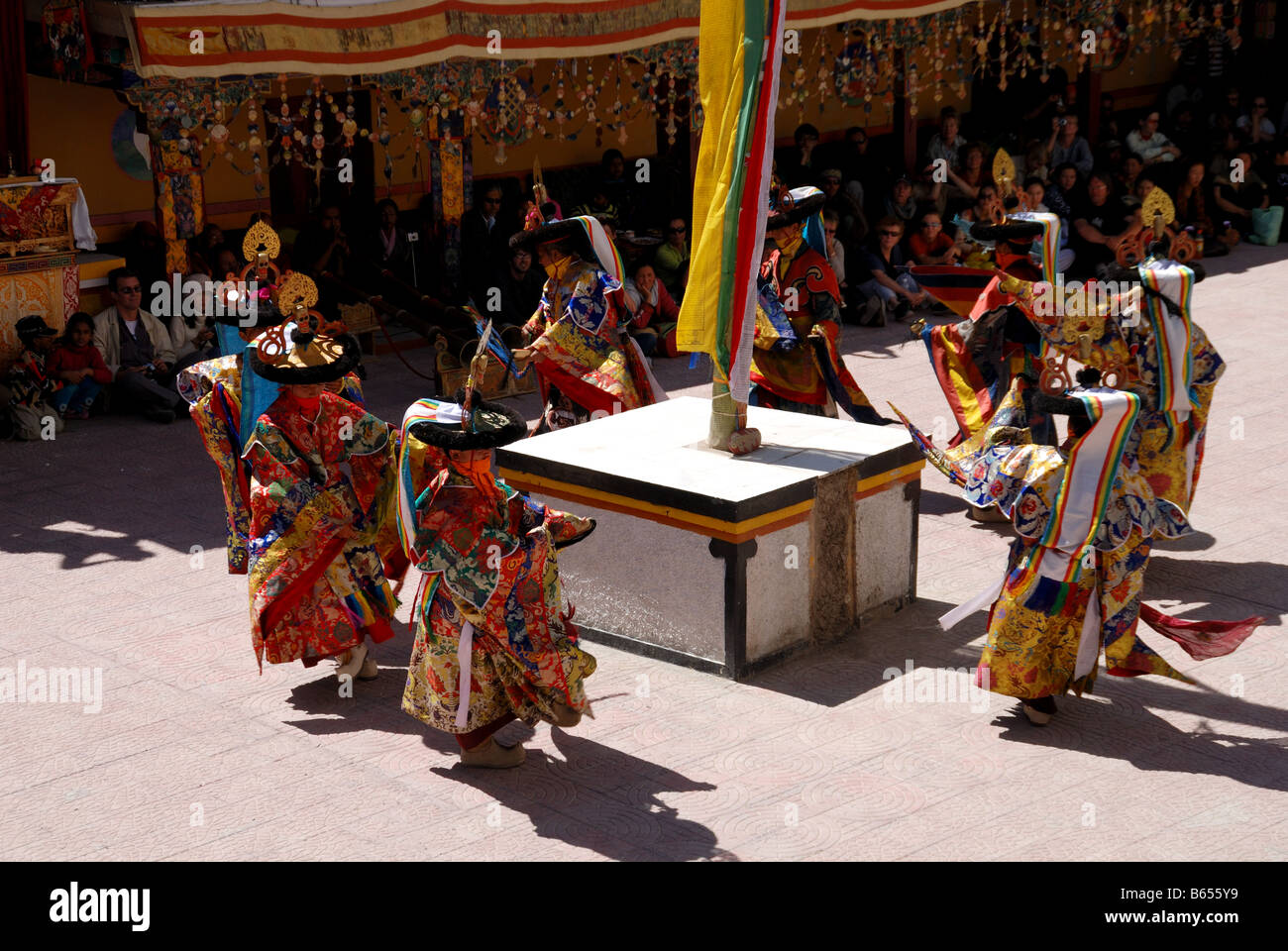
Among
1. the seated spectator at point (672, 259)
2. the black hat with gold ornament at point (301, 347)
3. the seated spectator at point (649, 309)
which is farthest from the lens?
the seated spectator at point (672, 259)

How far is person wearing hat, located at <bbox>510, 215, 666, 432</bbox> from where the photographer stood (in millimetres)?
8812

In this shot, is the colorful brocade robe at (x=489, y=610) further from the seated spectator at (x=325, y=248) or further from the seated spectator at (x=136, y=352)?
the seated spectator at (x=325, y=248)

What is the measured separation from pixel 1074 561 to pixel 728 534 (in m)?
1.39

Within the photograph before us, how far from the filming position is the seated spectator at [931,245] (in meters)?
14.5

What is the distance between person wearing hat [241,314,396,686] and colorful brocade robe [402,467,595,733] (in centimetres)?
68

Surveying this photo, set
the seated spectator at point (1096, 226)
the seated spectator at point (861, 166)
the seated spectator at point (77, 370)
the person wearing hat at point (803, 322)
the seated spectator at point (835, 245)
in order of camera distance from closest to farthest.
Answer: the person wearing hat at point (803, 322)
the seated spectator at point (77, 370)
the seated spectator at point (835, 245)
the seated spectator at point (1096, 226)
the seated spectator at point (861, 166)

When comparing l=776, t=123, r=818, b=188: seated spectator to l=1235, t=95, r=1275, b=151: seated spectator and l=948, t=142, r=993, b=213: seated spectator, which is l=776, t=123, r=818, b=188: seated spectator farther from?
l=1235, t=95, r=1275, b=151: seated spectator

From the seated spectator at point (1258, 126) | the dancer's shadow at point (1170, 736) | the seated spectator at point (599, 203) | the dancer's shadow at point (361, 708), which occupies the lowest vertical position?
the dancer's shadow at point (1170, 736)

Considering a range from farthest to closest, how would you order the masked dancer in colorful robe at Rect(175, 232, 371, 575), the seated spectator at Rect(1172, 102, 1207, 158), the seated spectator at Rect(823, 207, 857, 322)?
the seated spectator at Rect(1172, 102, 1207, 158)
the seated spectator at Rect(823, 207, 857, 322)
the masked dancer in colorful robe at Rect(175, 232, 371, 575)

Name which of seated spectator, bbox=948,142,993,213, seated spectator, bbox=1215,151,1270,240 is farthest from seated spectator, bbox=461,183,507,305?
seated spectator, bbox=1215,151,1270,240

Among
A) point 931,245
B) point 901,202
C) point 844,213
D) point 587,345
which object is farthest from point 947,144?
point 587,345

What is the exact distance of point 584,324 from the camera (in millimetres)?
8867

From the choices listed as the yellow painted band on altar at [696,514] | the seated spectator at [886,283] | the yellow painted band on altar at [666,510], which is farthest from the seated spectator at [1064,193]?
the yellow painted band on altar at [666,510]

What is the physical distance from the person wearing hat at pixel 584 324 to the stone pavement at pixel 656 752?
5.93 ft
